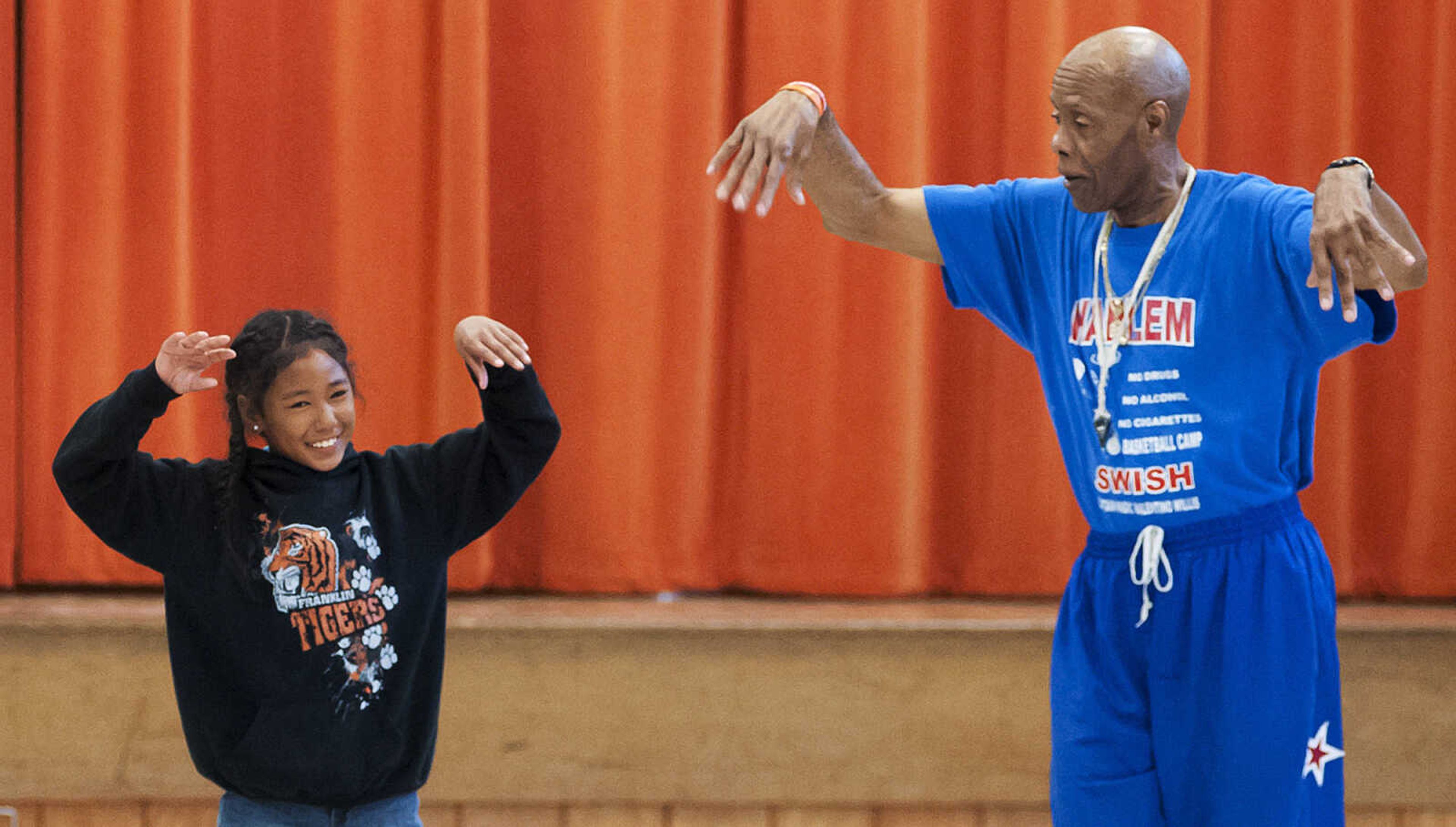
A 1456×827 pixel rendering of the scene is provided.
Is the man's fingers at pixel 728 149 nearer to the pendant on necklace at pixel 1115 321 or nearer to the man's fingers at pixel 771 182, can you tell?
the man's fingers at pixel 771 182

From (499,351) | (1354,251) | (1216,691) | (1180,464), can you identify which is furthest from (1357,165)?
(499,351)

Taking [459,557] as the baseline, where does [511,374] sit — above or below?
above

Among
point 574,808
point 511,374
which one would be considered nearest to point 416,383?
point 574,808

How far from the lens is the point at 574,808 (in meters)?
2.65

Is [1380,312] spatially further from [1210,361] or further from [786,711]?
[786,711]

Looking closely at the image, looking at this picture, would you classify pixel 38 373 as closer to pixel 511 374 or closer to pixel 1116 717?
pixel 511 374

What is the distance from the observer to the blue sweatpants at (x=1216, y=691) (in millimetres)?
1541

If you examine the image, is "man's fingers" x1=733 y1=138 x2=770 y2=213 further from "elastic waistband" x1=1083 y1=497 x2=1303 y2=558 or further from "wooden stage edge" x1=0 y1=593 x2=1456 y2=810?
"wooden stage edge" x1=0 y1=593 x2=1456 y2=810

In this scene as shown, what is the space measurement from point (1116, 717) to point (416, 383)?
1645 millimetres

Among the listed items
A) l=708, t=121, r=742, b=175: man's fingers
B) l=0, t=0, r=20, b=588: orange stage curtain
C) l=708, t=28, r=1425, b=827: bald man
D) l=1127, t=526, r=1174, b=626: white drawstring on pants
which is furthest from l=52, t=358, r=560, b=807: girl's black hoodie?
l=0, t=0, r=20, b=588: orange stage curtain

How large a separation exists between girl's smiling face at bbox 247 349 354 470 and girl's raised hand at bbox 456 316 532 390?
0.17 meters

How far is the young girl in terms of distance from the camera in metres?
1.69

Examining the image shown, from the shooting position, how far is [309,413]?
1752 mm

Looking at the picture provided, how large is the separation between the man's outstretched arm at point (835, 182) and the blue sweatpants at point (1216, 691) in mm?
509
